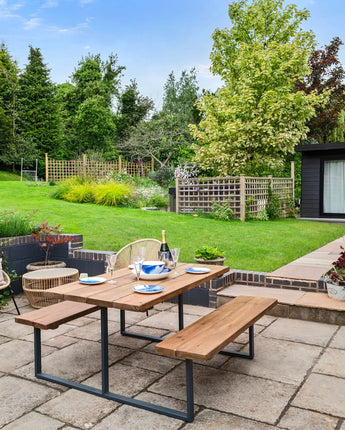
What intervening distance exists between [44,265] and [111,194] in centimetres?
631

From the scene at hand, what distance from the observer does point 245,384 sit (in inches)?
99.3

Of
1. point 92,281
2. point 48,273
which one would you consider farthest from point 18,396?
point 48,273

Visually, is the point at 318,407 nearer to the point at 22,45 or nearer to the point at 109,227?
the point at 109,227

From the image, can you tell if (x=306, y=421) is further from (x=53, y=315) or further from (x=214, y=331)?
(x=53, y=315)

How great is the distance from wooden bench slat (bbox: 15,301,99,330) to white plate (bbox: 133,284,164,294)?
588 mm

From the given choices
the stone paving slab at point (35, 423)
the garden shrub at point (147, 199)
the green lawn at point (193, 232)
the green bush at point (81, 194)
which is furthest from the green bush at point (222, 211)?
the stone paving slab at point (35, 423)

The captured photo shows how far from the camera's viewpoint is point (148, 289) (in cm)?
246

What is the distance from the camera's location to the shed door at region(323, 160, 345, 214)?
11.7m

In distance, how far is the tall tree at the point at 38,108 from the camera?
2458cm

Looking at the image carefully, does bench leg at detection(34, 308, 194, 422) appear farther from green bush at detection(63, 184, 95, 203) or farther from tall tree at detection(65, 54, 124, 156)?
tall tree at detection(65, 54, 124, 156)

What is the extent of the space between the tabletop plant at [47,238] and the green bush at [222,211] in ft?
17.7

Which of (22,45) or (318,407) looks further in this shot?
(22,45)

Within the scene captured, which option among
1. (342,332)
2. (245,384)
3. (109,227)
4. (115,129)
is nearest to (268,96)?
(109,227)

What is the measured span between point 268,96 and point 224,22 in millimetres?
6380
